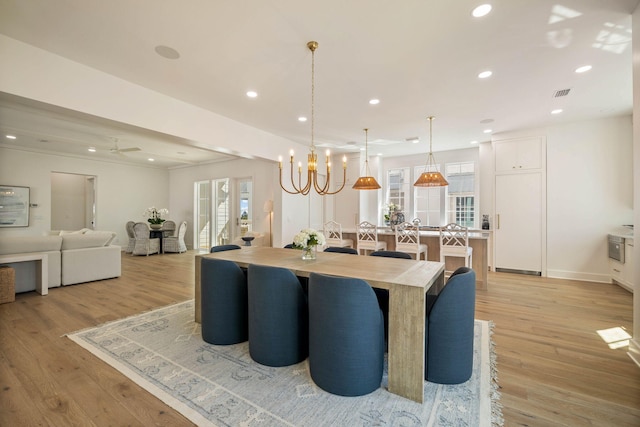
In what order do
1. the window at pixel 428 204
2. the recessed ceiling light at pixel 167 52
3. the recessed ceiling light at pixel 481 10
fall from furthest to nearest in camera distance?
the window at pixel 428 204, the recessed ceiling light at pixel 167 52, the recessed ceiling light at pixel 481 10

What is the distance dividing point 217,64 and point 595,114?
600cm

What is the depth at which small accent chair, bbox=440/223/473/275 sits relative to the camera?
4.32 m

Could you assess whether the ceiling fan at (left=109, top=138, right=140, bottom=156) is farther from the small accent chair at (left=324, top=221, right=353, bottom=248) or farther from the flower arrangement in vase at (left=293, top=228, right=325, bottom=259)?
the flower arrangement in vase at (left=293, top=228, right=325, bottom=259)

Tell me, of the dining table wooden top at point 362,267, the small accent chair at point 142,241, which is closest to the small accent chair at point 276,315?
the dining table wooden top at point 362,267

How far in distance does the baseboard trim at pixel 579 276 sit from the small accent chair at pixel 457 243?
2023 mm

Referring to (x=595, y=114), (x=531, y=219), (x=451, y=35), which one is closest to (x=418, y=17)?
(x=451, y=35)

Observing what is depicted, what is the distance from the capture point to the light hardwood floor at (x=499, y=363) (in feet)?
5.67

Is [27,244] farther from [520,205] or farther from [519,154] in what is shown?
[519,154]

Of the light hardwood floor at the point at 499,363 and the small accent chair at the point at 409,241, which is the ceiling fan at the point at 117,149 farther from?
the small accent chair at the point at 409,241

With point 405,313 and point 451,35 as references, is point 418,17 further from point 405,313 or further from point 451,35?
point 405,313

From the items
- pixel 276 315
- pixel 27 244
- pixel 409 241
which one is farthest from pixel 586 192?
pixel 27 244

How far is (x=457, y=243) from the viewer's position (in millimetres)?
4551

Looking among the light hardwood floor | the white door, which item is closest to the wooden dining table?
the light hardwood floor

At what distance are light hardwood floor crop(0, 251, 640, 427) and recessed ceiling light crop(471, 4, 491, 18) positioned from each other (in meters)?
2.87
